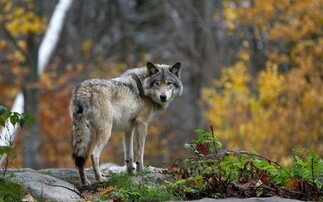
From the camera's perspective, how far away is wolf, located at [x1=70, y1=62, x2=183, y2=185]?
29.7ft

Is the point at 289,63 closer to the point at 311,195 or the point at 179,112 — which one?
the point at 179,112

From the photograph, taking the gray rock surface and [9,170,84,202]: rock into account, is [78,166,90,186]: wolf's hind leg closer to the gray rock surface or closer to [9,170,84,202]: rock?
the gray rock surface

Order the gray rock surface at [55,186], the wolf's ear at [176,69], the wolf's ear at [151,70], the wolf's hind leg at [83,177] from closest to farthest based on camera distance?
1. the gray rock surface at [55,186]
2. the wolf's hind leg at [83,177]
3. the wolf's ear at [151,70]
4. the wolf's ear at [176,69]

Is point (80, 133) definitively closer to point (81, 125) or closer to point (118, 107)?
point (81, 125)

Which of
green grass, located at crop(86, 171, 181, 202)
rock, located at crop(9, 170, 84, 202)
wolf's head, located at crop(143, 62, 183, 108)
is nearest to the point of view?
green grass, located at crop(86, 171, 181, 202)

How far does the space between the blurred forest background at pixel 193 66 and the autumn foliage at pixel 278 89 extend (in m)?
0.04

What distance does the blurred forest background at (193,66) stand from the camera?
835 inches

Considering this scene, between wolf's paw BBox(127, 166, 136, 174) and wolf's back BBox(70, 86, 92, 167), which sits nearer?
wolf's back BBox(70, 86, 92, 167)

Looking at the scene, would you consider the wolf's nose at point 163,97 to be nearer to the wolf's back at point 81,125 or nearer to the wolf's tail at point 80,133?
the wolf's back at point 81,125

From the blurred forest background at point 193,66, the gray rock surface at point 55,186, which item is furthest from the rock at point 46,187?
the blurred forest background at point 193,66

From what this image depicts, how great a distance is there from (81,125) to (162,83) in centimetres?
199

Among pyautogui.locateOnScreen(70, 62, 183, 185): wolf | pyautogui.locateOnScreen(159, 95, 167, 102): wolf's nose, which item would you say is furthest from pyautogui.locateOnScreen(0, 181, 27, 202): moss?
pyautogui.locateOnScreen(159, 95, 167, 102): wolf's nose

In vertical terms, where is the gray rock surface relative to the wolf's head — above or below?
below

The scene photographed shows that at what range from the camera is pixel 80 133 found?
8.98 metres
